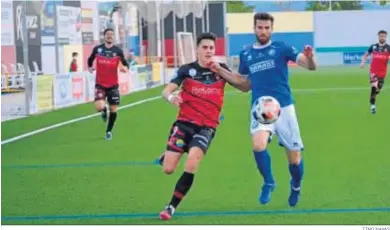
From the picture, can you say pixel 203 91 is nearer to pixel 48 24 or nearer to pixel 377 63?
pixel 377 63

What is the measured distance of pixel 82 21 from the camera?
37.1m

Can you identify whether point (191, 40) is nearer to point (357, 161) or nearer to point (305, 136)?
point (305, 136)

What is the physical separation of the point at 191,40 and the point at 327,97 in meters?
20.8

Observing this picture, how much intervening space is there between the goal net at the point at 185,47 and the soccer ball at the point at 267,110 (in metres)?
40.2

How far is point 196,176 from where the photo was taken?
42.1ft

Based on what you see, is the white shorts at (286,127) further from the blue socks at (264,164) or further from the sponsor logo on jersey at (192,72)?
the sponsor logo on jersey at (192,72)

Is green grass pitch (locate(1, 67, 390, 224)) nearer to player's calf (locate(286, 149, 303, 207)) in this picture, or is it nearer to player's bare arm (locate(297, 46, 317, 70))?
player's calf (locate(286, 149, 303, 207))

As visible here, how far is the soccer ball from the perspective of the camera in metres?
9.85

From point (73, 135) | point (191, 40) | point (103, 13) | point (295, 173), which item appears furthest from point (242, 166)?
point (191, 40)

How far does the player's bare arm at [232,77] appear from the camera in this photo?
32.6ft

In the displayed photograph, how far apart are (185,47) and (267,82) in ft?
134

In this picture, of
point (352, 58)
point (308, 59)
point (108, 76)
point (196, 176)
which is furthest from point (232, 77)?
point (352, 58)

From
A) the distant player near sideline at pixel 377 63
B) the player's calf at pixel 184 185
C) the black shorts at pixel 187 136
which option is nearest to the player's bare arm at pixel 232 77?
the black shorts at pixel 187 136
